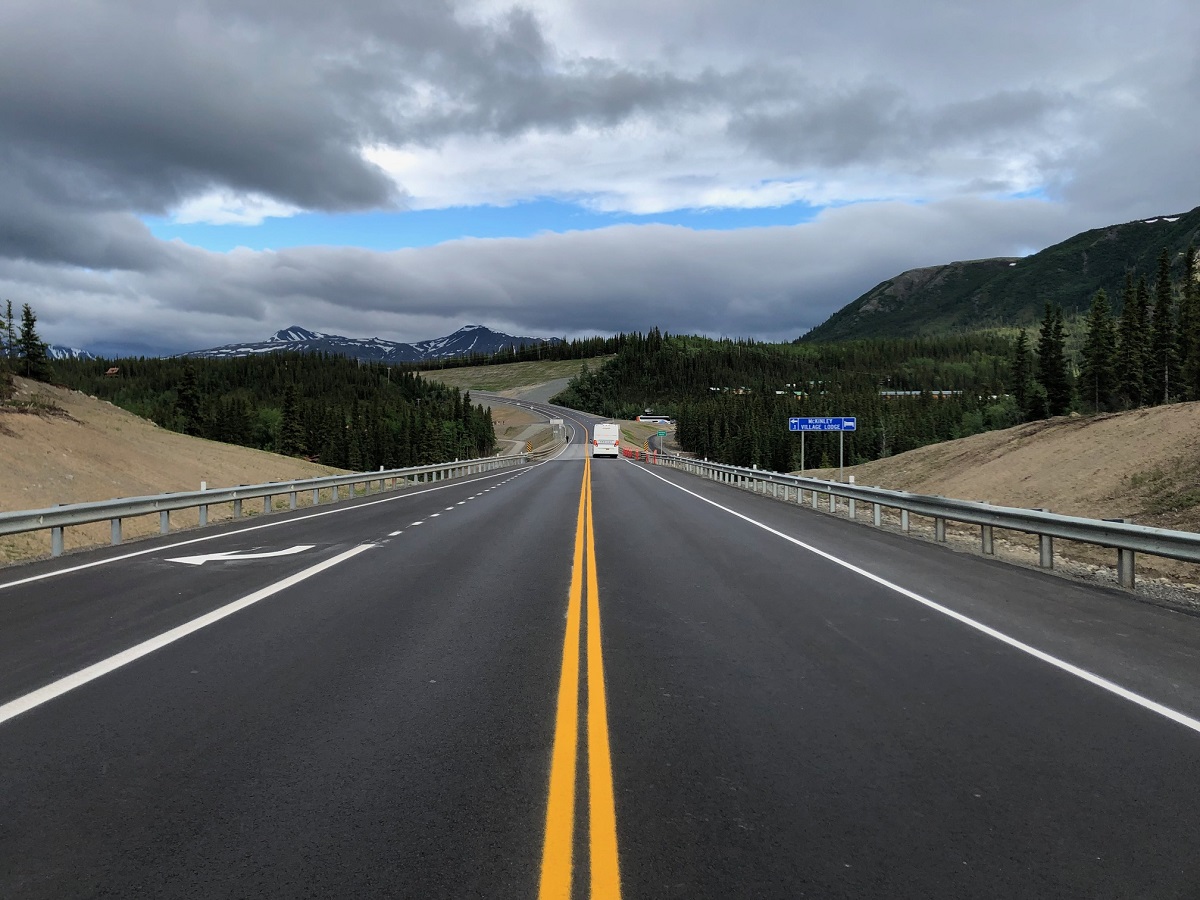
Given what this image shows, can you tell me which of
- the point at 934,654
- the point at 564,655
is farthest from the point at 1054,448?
the point at 564,655

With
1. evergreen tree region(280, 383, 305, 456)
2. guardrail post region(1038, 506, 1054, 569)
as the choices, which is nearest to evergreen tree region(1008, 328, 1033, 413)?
evergreen tree region(280, 383, 305, 456)

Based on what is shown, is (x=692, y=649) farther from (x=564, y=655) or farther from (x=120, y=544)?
(x=120, y=544)

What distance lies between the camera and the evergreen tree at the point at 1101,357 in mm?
95375

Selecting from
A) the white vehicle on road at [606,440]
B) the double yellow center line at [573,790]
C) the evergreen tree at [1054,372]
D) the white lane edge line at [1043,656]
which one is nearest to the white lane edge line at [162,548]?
the double yellow center line at [573,790]

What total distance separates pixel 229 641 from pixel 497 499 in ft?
64.1

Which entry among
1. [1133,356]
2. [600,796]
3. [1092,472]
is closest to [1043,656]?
[600,796]

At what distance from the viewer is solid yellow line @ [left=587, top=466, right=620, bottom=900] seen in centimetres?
311

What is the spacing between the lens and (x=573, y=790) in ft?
12.8

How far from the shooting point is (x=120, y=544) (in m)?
14.6

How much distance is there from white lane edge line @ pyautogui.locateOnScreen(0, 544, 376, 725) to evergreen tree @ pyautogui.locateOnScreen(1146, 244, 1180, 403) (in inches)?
4030

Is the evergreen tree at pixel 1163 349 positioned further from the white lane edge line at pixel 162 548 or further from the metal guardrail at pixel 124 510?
the metal guardrail at pixel 124 510

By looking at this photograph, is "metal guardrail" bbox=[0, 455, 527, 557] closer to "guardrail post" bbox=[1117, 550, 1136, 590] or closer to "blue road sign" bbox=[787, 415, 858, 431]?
"guardrail post" bbox=[1117, 550, 1136, 590]

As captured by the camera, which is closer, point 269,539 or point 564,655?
point 564,655

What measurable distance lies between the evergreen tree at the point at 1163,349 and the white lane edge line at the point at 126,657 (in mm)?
102353
